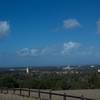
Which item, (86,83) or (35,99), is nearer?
(35,99)

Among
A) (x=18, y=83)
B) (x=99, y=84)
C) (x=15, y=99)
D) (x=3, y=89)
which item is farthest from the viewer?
(x=18, y=83)

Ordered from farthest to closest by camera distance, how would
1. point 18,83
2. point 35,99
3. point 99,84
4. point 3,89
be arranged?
point 18,83, point 99,84, point 3,89, point 35,99

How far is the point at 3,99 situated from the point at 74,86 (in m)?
29.6

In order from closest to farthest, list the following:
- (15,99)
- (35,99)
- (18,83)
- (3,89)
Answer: (35,99) → (15,99) → (3,89) → (18,83)

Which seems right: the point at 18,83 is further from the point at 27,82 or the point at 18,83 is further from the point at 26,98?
the point at 26,98

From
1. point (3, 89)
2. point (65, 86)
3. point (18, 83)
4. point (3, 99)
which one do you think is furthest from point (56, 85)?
point (3, 99)

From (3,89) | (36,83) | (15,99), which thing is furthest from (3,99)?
(36,83)

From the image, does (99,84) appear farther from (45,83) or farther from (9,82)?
(9,82)

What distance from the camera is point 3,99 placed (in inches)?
1417

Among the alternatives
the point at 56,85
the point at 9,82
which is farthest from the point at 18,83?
the point at 56,85

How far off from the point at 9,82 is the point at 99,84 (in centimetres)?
1652

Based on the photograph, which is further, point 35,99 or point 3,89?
point 3,89

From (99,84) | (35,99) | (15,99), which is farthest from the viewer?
(99,84)

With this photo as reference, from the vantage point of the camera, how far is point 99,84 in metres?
60.7
